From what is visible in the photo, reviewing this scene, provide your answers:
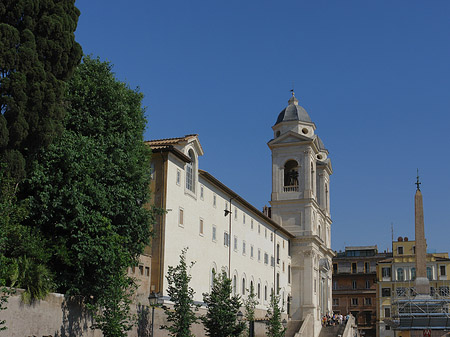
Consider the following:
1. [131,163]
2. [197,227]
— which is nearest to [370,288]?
[197,227]

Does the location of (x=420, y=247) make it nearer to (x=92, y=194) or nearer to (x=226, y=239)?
(x=226, y=239)

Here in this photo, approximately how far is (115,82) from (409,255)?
62.5m

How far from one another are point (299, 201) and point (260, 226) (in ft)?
46.6

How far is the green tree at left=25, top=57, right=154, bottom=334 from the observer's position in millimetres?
25984

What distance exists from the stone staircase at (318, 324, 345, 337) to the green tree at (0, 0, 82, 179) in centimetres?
5036

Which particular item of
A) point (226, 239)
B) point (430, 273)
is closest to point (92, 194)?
point (226, 239)

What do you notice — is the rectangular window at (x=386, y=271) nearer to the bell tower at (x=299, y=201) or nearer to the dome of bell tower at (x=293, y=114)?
the bell tower at (x=299, y=201)

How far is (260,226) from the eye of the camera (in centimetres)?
5916

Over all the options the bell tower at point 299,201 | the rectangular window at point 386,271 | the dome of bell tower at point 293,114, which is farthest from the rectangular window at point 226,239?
the rectangular window at point 386,271

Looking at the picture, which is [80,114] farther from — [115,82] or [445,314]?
[445,314]

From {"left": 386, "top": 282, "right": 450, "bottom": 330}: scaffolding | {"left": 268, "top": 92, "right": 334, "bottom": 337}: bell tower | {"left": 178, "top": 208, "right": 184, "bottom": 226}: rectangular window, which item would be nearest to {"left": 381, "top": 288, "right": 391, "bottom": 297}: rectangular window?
{"left": 268, "top": 92, "right": 334, "bottom": 337}: bell tower

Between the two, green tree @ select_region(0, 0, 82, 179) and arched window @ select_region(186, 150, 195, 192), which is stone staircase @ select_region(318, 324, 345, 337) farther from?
green tree @ select_region(0, 0, 82, 179)

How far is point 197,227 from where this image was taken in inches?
1679

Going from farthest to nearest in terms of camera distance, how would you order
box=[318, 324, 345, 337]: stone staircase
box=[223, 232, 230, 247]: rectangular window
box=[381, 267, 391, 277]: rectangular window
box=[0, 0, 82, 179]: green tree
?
box=[381, 267, 391, 277]: rectangular window < box=[318, 324, 345, 337]: stone staircase < box=[223, 232, 230, 247]: rectangular window < box=[0, 0, 82, 179]: green tree
